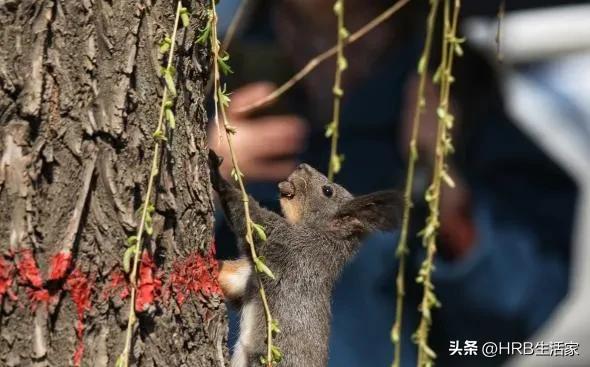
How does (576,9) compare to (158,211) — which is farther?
(576,9)

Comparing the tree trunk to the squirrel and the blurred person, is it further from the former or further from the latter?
the blurred person

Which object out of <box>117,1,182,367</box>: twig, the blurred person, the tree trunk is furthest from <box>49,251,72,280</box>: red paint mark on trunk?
the blurred person

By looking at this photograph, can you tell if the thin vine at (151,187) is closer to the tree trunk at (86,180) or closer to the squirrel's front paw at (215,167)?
the tree trunk at (86,180)

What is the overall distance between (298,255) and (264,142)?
0.79 m

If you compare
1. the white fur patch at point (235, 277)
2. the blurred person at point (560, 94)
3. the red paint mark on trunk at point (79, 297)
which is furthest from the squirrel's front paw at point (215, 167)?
the blurred person at point (560, 94)

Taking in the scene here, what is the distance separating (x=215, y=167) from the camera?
247 centimetres

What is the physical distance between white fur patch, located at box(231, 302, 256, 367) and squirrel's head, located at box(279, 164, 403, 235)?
16.3 inches

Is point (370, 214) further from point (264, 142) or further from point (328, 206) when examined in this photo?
point (264, 142)

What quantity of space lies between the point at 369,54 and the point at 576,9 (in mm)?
1980

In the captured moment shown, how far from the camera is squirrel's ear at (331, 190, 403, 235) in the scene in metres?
2.68

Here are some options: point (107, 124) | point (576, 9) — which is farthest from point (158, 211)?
point (576, 9)

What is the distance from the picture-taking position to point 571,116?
5.20 meters

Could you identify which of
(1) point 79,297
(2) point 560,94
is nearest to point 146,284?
(1) point 79,297

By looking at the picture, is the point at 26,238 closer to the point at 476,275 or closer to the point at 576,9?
the point at 476,275
